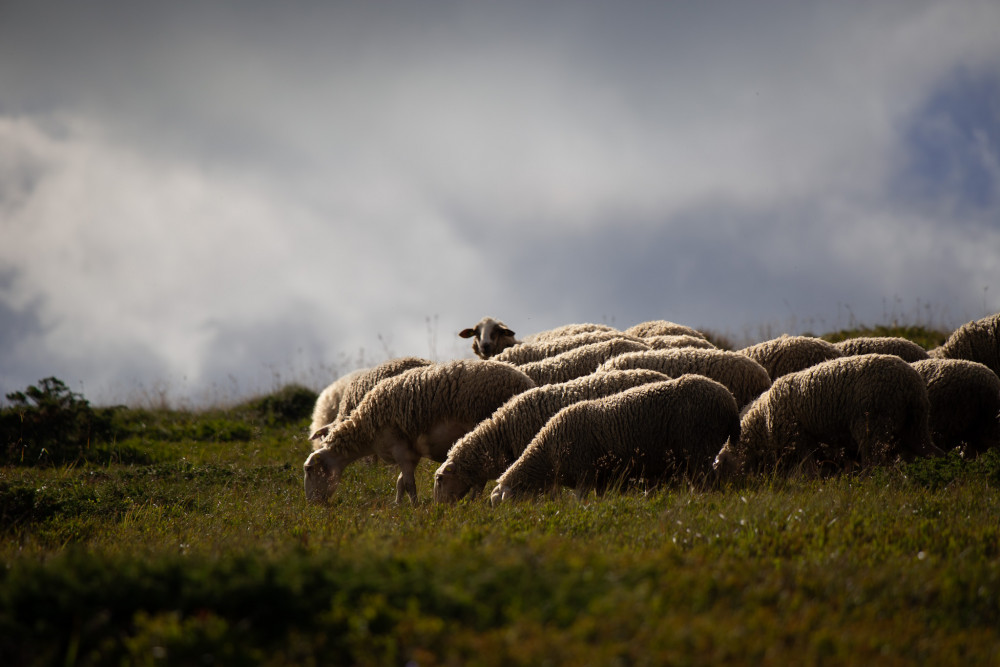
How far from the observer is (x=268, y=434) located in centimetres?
1484

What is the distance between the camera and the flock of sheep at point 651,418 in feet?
26.4

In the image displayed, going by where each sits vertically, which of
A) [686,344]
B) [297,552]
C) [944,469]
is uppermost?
[686,344]

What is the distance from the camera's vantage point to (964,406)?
9.48 meters

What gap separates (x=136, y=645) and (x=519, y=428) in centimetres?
578

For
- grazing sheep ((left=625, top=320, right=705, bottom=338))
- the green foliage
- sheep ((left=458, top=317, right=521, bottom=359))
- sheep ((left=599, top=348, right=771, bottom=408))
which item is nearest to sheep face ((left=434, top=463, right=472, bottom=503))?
sheep ((left=599, top=348, right=771, bottom=408))

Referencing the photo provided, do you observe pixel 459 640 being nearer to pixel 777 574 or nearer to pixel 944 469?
Result: pixel 777 574

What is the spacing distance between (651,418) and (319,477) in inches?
164

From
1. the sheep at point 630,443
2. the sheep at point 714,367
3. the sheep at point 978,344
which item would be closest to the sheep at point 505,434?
the sheep at point 630,443

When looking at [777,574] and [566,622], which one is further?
[777,574]

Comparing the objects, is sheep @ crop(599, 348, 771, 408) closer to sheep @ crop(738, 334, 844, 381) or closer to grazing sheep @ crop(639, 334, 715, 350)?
sheep @ crop(738, 334, 844, 381)

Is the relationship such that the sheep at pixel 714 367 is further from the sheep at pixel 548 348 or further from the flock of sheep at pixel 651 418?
the sheep at pixel 548 348

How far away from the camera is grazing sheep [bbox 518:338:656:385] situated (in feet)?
35.2

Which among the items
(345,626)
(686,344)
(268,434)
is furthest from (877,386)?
(268,434)

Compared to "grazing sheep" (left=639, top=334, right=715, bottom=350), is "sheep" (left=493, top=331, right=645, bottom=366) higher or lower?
higher
